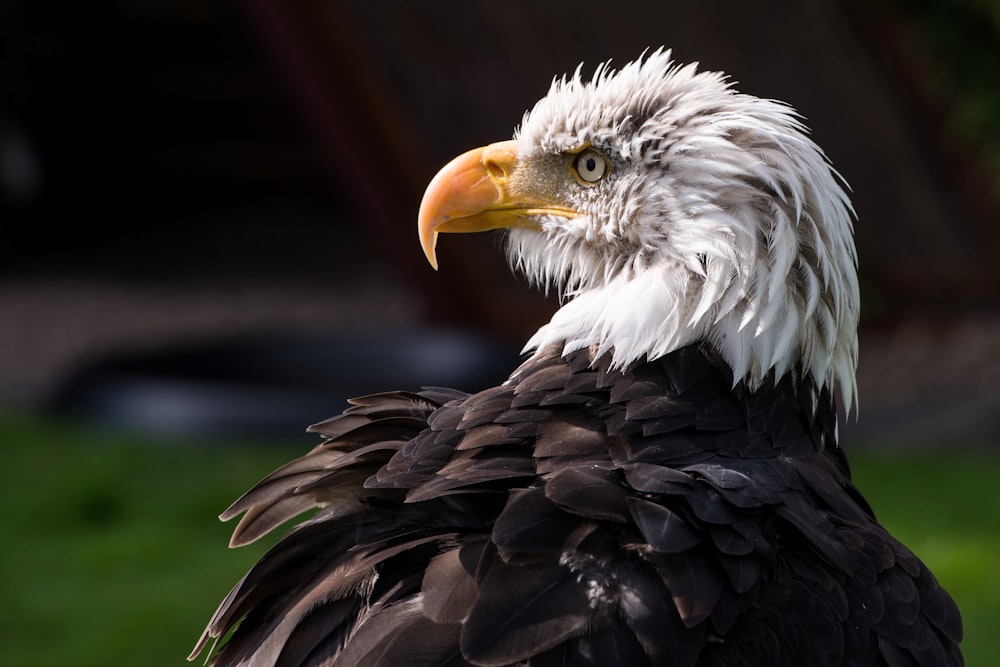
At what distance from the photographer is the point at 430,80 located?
8672 mm

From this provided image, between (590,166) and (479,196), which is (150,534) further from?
(590,166)

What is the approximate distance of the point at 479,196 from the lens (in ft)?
10.6

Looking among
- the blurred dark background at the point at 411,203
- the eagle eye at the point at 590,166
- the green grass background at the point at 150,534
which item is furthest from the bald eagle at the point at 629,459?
the blurred dark background at the point at 411,203

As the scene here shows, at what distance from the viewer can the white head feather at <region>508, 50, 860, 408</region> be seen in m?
2.87

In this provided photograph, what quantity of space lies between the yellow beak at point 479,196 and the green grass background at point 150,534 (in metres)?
2.96

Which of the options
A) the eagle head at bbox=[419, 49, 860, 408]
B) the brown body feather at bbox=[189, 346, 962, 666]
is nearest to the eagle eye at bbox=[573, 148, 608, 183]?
the eagle head at bbox=[419, 49, 860, 408]

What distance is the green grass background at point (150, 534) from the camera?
5711 millimetres

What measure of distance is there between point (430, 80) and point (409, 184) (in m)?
0.68

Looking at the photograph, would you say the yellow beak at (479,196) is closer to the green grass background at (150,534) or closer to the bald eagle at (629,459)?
the bald eagle at (629,459)

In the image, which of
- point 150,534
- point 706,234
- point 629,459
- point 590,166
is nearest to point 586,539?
point 629,459

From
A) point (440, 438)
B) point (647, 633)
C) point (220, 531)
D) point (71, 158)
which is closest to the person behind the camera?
point (647, 633)

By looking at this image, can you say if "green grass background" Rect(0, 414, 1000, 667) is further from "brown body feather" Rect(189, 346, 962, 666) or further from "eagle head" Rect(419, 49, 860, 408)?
"eagle head" Rect(419, 49, 860, 408)

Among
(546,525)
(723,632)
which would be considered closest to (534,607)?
(546,525)

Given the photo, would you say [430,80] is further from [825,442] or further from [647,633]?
[647,633]
